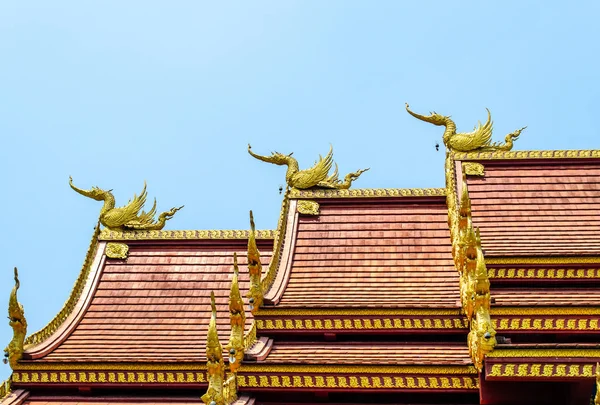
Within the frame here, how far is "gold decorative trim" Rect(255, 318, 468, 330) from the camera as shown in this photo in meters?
20.8

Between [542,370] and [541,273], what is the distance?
463 centimetres

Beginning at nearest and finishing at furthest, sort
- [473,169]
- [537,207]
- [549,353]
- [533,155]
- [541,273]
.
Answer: [549,353] < [541,273] < [537,207] < [473,169] < [533,155]

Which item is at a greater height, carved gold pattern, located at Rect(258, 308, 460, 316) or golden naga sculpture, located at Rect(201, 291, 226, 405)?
carved gold pattern, located at Rect(258, 308, 460, 316)

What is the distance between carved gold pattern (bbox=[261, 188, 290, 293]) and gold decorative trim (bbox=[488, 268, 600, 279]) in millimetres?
4383

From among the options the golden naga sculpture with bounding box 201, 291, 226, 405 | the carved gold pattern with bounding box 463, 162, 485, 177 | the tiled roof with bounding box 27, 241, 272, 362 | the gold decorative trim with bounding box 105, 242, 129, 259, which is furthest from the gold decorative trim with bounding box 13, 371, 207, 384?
the carved gold pattern with bounding box 463, 162, 485, 177

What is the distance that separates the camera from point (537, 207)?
78.5 ft

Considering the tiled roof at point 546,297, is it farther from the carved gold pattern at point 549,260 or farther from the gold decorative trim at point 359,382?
the gold decorative trim at point 359,382

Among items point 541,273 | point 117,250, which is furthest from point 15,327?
point 541,273

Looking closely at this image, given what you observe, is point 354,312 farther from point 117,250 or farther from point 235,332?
point 117,250

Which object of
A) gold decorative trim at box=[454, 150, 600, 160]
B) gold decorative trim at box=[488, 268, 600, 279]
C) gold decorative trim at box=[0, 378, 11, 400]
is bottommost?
gold decorative trim at box=[0, 378, 11, 400]

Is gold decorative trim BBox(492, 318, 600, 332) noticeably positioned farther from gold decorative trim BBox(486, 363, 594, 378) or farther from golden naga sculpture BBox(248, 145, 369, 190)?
golden naga sculpture BBox(248, 145, 369, 190)

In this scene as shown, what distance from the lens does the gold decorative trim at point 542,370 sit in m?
15.8

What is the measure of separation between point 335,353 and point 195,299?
5.00 metres

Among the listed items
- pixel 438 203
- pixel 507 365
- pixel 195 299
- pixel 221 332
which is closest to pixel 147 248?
pixel 195 299
